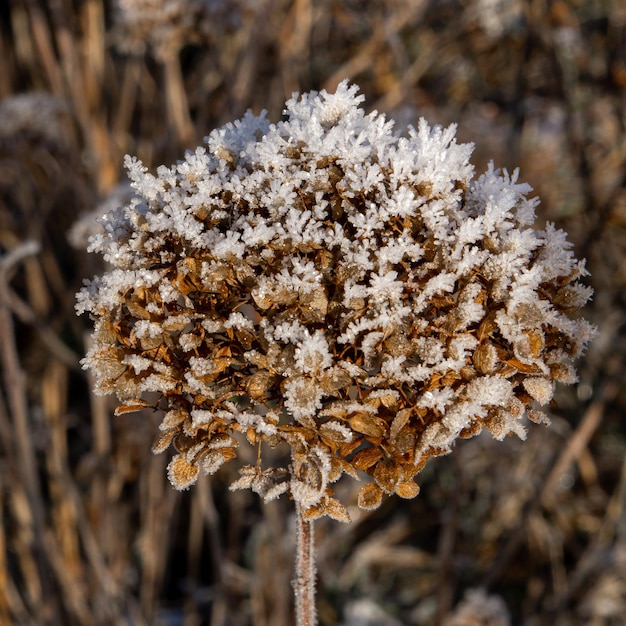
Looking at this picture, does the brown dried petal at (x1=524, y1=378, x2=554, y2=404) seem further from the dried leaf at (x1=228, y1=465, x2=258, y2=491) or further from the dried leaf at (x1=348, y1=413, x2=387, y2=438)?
the dried leaf at (x1=228, y1=465, x2=258, y2=491)

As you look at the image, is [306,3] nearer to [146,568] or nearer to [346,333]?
[146,568]

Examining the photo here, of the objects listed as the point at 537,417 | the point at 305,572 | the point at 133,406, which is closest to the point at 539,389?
the point at 537,417

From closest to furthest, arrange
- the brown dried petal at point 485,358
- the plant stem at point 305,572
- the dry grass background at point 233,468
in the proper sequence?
1. the brown dried petal at point 485,358
2. the plant stem at point 305,572
3. the dry grass background at point 233,468

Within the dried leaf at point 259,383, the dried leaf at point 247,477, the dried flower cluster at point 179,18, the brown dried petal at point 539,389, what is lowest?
the dried leaf at point 247,477

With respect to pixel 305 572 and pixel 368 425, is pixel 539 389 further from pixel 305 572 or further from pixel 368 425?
pixel 305 572

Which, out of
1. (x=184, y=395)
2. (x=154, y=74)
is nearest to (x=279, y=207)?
(x=184, y=395)

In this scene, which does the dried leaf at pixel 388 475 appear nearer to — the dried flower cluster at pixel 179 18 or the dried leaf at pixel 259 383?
the dried leaf at pixel 259 383

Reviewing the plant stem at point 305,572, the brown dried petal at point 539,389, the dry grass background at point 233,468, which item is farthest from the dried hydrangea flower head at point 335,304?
the dry grass background at point 233,468
